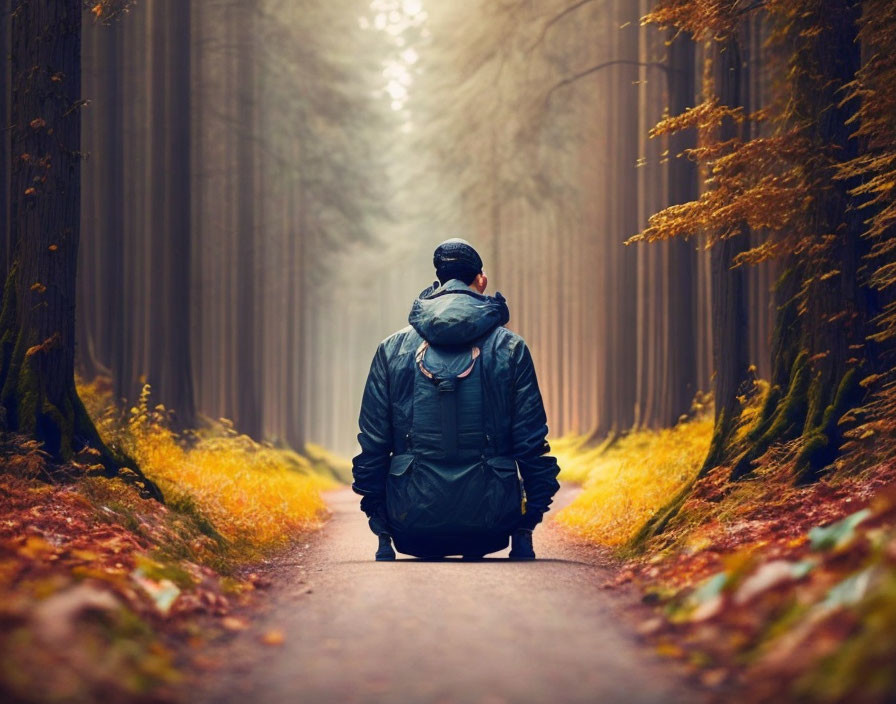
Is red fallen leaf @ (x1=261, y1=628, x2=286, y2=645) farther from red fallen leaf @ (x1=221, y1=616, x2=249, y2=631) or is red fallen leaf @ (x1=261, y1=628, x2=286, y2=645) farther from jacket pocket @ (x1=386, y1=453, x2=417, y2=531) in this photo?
jacket pocket @ (x1=386, y1=453, x2=417, y2=531)

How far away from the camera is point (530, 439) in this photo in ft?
24.9

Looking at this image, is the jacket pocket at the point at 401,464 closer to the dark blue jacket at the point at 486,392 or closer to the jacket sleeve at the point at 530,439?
the dark blue jacket at the point at 486,392

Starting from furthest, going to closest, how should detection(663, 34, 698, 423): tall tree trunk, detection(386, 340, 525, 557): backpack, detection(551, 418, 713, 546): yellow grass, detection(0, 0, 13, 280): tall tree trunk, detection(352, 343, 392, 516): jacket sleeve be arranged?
detection(663, 34, 698, 423): tall tree trunk
detection(0, 0, 13, 280): tall tree trunk
detection(551, 418, 713, 546): yellow grass
detection(352, 343, 392, 516): jacket sleeve
detection(386, 340, 525, 557): backpack

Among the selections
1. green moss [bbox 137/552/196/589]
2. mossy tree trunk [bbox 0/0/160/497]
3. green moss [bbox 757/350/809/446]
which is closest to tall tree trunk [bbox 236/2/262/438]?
mossy tree trunk [bbox 0/0/160/497]

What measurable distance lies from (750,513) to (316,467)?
881 inches

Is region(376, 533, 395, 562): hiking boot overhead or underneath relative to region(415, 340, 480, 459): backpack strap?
underneath

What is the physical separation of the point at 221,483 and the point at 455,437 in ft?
18.1

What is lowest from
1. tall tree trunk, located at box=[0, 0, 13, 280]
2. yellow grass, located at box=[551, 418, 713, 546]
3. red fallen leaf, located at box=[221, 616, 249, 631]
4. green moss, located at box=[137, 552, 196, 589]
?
yellow grass, located at box=[551, 418, 713, 546]

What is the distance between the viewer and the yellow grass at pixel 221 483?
10367 millimetres

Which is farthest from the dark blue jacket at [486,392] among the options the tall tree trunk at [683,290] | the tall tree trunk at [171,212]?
the tall tree trunk at [171,212]

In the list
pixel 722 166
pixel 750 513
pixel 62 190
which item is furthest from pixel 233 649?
pixel 722 166

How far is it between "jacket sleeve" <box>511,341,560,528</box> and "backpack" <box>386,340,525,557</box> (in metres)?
0.09

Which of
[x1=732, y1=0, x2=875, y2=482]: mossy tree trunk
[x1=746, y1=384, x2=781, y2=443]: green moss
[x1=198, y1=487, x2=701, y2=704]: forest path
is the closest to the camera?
[x1=198, y1=487, x2=701, y2=704]: forest path

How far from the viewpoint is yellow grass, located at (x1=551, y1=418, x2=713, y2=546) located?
11352mm
